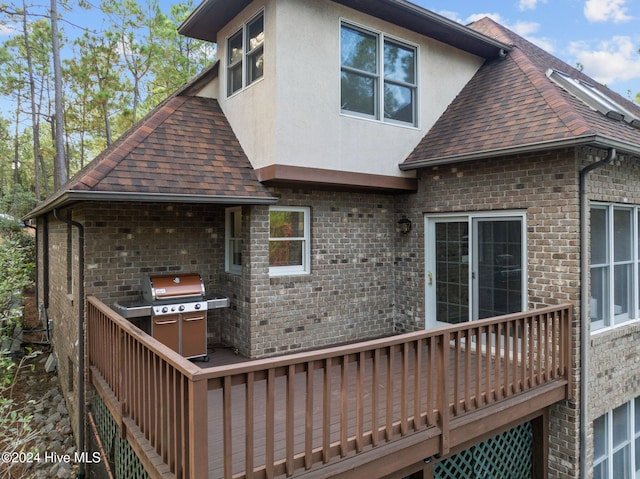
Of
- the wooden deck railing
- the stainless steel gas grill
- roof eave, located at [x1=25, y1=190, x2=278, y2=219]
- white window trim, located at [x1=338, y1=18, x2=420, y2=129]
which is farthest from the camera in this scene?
white window trim, located at [x1=338, y1=18, x2=420, y2=129]

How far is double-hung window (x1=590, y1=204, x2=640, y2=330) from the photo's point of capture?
5.62m

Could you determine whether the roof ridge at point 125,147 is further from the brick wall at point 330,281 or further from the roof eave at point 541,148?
the roof eave at point 541,148

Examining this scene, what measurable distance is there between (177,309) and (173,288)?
29cm

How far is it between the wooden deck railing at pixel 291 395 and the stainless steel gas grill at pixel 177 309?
24.6 inches

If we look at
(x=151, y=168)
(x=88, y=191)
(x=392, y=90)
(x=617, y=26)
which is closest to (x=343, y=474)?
(x=88, y=191)

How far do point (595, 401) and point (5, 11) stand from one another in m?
18.3

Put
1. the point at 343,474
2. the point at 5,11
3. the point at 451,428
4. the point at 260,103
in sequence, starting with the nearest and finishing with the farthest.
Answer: the point at 343,474 < the point at 451,428 < the point at 260,103 < the point at 5,11

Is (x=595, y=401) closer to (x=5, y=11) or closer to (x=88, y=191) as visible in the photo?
(x=88, y=191)

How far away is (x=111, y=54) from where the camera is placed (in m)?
18.5

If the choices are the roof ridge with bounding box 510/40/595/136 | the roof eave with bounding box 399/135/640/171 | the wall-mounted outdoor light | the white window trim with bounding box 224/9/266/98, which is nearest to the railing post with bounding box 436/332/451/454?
the roof eave with bounding box 399/135/640/171

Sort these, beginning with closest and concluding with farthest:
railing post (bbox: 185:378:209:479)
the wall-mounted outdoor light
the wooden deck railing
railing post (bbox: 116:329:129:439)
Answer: railing post (bbox: 185:378:209:479) → the wooden deck railing → railing post (bbox: 116:329:129:439) → the wall-mounted outdoor light

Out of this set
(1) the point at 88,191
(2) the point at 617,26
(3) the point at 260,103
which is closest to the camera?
(1) the point at 88,191

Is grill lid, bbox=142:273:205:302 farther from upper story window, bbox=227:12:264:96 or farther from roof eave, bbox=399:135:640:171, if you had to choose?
roof eave, bbox=399:135:640:171

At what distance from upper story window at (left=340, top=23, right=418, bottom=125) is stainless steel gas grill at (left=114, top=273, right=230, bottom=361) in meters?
3.48
